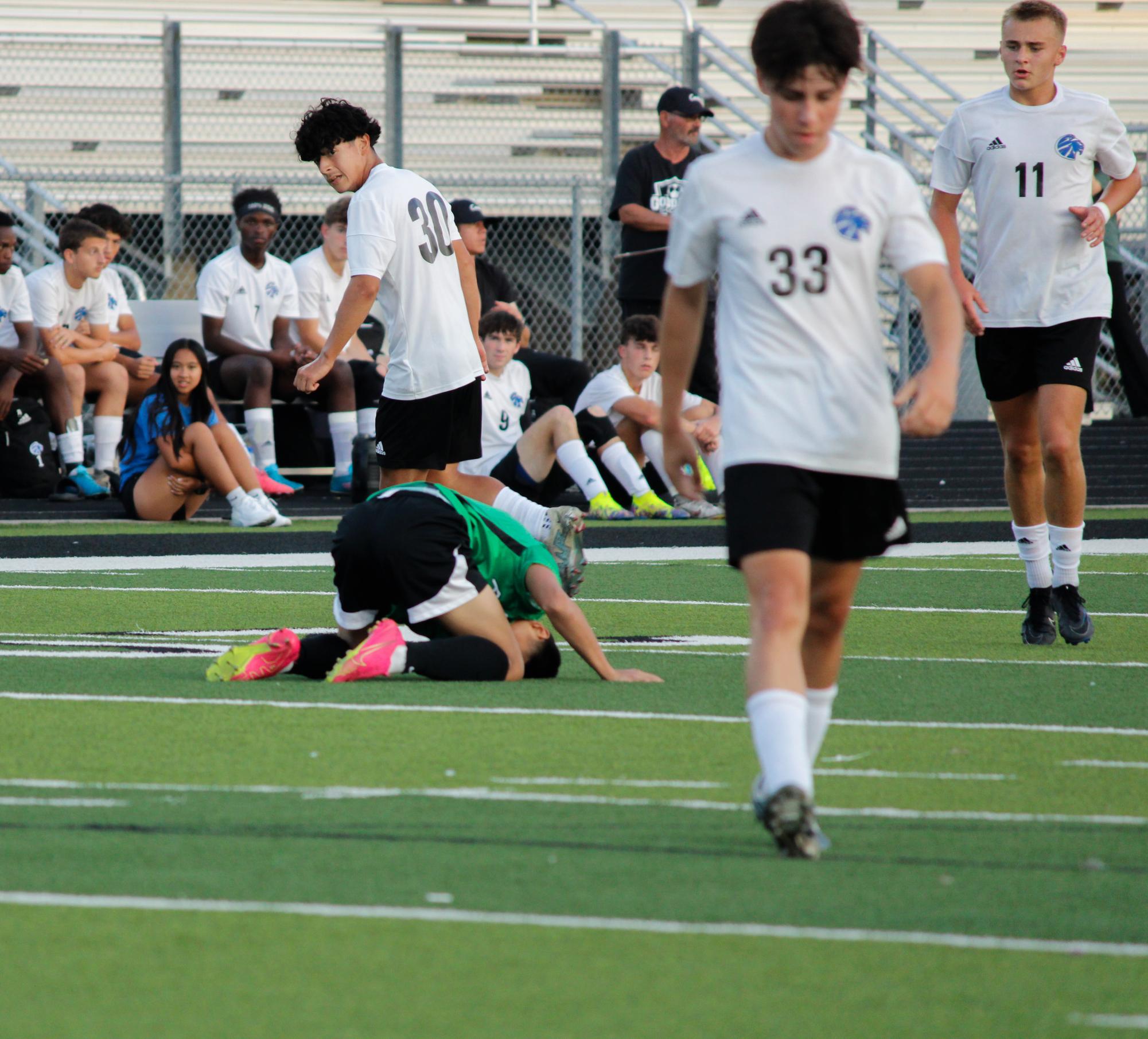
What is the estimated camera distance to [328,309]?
15398mm

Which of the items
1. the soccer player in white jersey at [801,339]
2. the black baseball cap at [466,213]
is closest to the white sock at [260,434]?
the black baseball cap at [466,213]

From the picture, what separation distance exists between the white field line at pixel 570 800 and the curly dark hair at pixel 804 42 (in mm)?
1660

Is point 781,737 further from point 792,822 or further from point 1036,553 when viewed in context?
point 1036,553

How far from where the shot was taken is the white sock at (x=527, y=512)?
7652mm

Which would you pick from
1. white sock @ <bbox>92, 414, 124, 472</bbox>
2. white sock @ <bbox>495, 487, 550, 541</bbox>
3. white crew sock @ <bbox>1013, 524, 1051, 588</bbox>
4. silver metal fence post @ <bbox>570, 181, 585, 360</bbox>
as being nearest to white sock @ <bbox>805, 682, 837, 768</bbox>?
white sock @ <bbox>495, 487, 550, 541</bbox>

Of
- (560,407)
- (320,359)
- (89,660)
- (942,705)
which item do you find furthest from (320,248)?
(942,705)

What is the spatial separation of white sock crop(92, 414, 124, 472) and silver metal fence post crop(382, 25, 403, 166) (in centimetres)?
597

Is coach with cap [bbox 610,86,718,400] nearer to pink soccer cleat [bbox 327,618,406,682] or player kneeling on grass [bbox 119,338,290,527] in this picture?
player kneeling on grass [bbox 119,338,290,527]

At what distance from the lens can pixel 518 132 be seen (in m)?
22.0

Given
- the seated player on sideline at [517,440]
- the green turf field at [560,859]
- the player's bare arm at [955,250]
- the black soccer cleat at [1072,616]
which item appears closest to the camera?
the green turf field at [560,859]

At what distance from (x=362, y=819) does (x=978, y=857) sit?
4.44ft

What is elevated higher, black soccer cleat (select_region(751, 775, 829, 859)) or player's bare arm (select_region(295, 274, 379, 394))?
player's bare arm (select_region(295, 274, 379, 394))

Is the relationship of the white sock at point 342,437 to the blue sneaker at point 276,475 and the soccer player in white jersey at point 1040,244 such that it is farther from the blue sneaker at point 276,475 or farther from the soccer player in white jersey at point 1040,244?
the soccer player in white jersey at point 1040,244

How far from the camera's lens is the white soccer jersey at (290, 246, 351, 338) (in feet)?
50.3
